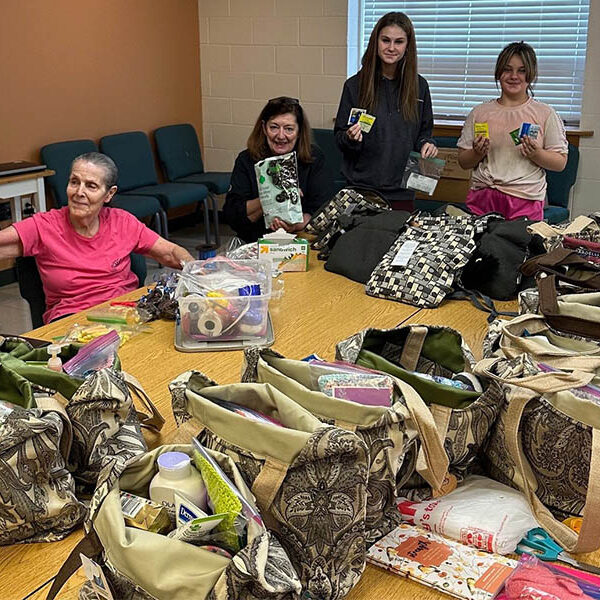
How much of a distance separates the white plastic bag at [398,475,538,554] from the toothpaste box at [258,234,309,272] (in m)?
1.59

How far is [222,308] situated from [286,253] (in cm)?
77

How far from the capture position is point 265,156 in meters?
3.66

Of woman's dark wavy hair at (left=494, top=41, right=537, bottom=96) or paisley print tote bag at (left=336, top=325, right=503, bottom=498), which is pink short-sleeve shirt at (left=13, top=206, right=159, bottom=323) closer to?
paisley print tote bag at (left=336, top=325, right=503, bottom=498)

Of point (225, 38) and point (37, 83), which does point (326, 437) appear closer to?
point (37, 83)

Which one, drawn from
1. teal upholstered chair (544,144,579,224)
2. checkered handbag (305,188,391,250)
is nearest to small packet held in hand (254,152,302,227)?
checkered handbag (305,188,391,250)

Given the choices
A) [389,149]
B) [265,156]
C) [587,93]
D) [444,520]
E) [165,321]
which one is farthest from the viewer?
[587,93]

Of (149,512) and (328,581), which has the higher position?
(149,512)

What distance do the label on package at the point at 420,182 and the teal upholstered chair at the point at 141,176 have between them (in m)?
2.43

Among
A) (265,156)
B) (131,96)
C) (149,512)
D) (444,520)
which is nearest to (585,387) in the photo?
(444,520)

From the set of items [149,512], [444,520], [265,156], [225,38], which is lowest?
[444,520]

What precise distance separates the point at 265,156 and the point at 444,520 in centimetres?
252

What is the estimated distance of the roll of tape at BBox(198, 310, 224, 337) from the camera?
2.24 m

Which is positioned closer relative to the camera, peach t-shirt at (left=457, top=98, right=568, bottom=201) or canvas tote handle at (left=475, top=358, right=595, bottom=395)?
canvas tote handle at (left=475, top=358, right=595, bottom=395)

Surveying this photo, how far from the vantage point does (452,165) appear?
5910mm
